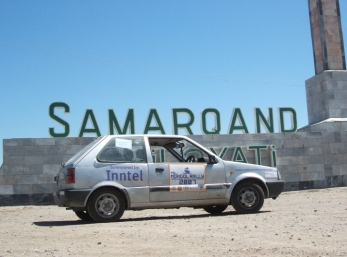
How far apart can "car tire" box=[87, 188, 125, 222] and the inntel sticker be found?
3.51 ft

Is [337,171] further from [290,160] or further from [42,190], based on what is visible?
[42,190]

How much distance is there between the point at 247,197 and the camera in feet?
35.4

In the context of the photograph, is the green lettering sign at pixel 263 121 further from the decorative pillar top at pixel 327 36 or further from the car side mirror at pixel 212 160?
the car side mirror at pixel 212 160

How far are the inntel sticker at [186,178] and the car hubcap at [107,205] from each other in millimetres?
1128

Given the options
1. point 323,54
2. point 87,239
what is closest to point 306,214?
point 87,239

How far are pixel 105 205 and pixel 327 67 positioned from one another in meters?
15.2

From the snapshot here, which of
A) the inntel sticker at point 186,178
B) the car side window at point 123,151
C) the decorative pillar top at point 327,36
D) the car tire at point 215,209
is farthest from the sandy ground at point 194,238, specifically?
the decorative pillar top at point 327,36

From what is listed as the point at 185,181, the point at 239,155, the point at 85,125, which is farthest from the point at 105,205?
the point at 239,155

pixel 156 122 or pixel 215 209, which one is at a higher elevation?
pixel 156 122

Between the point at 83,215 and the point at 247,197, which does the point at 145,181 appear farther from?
the point at 247,197

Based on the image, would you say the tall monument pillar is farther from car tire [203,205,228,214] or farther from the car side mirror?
the car side mirror

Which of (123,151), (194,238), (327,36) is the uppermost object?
(327,36)

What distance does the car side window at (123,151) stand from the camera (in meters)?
10.2

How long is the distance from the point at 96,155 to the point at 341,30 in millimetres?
16169
